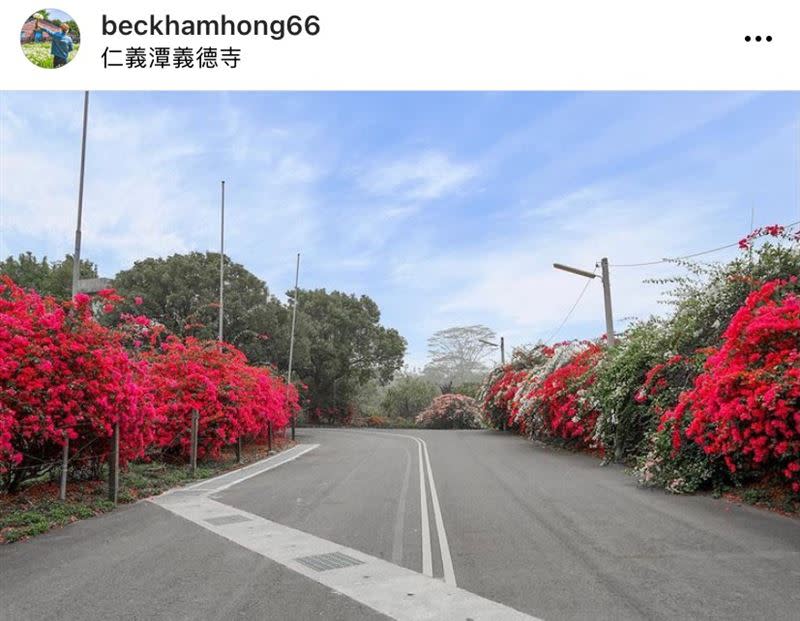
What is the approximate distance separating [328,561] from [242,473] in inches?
351

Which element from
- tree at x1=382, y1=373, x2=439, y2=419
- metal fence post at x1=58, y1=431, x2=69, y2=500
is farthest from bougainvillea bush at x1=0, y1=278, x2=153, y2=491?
tree at x1=382, y1=373, x2=439, y2=419

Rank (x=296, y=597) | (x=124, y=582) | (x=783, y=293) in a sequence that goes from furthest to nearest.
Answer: (x=783, y=293), (x=124, y=582), (x=296, y=597)

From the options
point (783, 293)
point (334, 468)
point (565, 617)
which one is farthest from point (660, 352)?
point (565, 617)

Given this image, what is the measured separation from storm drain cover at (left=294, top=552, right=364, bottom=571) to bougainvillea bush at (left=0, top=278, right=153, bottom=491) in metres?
4.32

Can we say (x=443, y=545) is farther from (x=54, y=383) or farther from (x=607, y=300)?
(x=607, y=300)

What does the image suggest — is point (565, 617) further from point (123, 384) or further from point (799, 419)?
point (123, 384)

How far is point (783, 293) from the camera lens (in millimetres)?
10711

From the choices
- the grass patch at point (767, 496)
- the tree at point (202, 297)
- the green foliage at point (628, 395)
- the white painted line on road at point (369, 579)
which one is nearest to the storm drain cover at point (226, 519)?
the white painted line on road at point (369, 579)

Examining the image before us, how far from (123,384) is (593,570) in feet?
25.3

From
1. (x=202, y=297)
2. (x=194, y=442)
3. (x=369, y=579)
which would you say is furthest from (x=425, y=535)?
(x=202, y=297)

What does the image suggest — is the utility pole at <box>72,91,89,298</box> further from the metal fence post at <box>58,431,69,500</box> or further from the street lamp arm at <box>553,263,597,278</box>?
the street lamp arm at <box>553,263,597,278</box>

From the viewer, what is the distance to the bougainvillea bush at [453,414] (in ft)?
136

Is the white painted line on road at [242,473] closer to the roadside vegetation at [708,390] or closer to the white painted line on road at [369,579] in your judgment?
the white painted line on road at [369,579]
